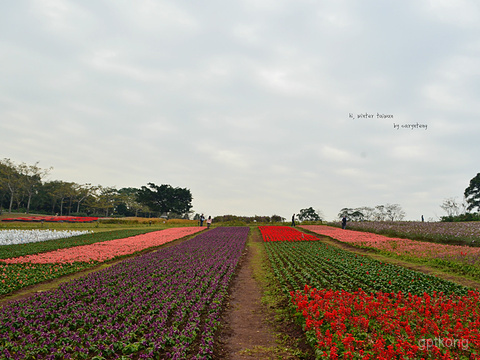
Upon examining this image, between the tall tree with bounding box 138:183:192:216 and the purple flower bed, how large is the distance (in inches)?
2652

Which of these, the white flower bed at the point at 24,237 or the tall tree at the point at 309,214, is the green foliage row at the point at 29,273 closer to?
the white flower bed at the point at 24,237

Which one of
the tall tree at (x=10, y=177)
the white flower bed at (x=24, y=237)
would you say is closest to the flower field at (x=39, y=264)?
the white flower bed at (x=24, y=237)

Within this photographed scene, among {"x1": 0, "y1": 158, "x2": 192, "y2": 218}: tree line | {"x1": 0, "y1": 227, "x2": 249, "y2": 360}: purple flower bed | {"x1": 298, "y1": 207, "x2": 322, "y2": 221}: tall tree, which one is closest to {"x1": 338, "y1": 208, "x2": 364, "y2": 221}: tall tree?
{"x1": 298, "y1": 207, "x2": 322, "y2": 221}: tall tree

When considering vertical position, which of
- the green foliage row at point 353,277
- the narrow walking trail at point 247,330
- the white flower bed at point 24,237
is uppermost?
the green foliage row at point 353,277

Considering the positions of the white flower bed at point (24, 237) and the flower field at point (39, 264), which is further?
the white flower bed at point (24, 237)

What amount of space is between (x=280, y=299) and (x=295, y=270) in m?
4.38

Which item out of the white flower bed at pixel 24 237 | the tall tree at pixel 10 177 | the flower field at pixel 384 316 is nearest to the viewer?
the flower field at pixel 384 316

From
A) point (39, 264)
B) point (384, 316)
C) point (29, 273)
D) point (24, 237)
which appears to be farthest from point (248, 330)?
point (24, 237)

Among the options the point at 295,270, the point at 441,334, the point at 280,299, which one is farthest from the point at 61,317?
the point at 295,270

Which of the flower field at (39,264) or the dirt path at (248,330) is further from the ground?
the dirt path at (248,330)

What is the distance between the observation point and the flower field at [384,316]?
552 cm

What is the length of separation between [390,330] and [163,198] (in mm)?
77126

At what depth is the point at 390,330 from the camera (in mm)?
6445

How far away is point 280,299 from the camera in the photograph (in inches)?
397
